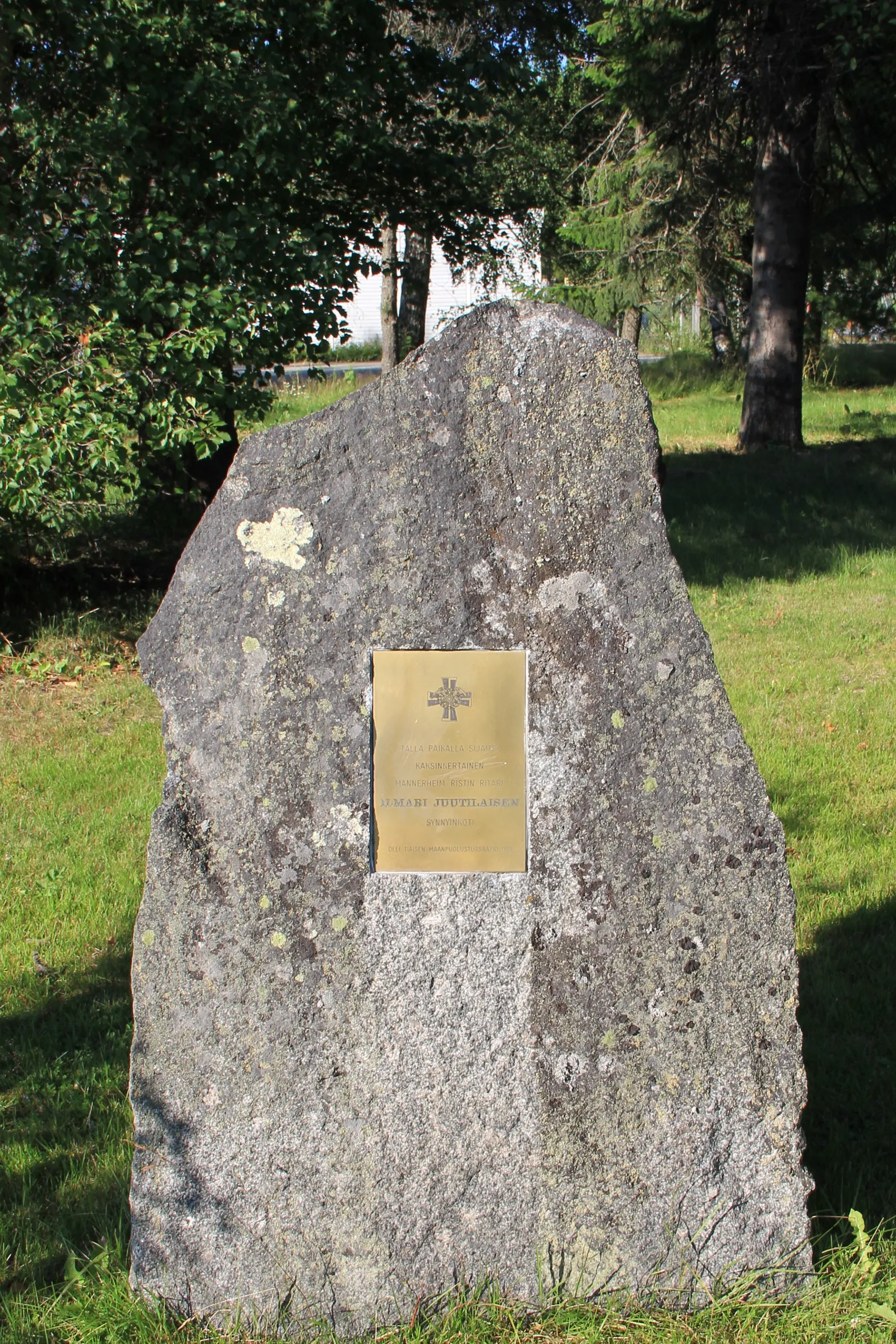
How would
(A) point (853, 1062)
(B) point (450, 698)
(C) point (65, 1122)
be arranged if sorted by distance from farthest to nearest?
(A) point (853, 1062)
(C) point (65, 1122)
(B) point (450, 698)

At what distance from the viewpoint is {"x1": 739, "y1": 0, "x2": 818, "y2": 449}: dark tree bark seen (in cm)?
1150

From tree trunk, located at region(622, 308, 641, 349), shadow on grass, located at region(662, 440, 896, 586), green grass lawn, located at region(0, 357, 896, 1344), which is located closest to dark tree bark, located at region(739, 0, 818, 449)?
shadow on grass, located at region(662, 440, 896, 586)

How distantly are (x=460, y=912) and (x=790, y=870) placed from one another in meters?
2.68

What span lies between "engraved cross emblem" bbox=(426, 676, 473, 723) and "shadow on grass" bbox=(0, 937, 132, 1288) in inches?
64.3

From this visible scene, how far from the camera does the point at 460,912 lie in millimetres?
2615

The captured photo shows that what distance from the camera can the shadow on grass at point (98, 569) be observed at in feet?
27.5

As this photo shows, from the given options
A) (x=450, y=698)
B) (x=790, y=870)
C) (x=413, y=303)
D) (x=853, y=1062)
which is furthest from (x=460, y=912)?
(x=413, y=303)

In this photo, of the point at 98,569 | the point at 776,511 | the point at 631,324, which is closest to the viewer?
the point at 98,569

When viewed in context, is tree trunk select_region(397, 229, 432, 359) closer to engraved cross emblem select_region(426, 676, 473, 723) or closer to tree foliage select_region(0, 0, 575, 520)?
tree foliage select_region(0, 0, 575, 520)

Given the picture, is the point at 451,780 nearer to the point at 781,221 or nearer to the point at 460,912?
the point at 460,912

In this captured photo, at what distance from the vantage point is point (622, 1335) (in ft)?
8.39

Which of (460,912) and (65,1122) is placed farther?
(65,1122)

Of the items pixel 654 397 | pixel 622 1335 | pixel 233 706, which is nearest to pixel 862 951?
pixel 622 1335

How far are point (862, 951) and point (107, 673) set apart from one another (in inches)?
207
